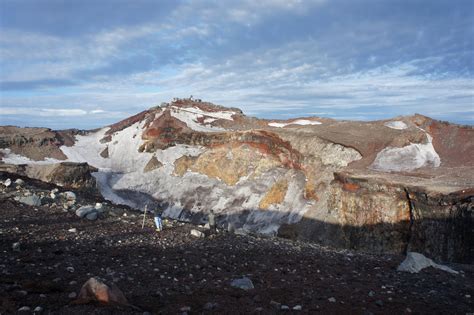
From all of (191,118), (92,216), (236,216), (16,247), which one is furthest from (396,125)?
(16,247)

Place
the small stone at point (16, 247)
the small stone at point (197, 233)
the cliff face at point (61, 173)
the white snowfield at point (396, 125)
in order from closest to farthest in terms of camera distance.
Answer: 1. the small stone at point (16, 247)
2. the small stone at point (197, 233)
3. the white snowfield at point (396, 125)
4. the cliff face at point (61, 173)

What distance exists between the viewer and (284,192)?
3077 centimetres

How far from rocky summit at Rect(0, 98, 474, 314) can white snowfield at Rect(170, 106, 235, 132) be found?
212mm

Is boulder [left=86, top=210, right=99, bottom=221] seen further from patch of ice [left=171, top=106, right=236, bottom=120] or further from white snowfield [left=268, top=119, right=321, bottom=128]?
patch of ice [left=171, top=106, right=236, bottom=120]

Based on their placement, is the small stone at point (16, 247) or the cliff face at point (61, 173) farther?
the cliff face at point (61, 173)

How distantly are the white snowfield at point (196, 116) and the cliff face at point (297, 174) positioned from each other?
4.8 inches

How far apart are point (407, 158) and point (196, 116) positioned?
943 inches

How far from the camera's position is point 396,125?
34438 millimetres

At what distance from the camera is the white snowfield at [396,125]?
1340 inches

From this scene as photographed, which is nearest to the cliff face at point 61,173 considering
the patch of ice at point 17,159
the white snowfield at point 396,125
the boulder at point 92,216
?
the patch of ice at point 17,159

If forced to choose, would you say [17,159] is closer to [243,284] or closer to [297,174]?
[297,174]

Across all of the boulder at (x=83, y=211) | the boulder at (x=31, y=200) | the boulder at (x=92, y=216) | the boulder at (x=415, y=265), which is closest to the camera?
the boulder at (x=415, y=265)

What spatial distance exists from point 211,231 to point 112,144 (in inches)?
1365

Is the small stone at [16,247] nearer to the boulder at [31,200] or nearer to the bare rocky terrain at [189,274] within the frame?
the bare rocky terrain at [189,274]
